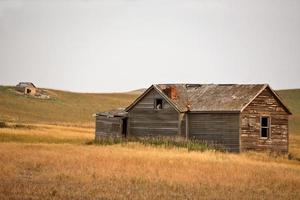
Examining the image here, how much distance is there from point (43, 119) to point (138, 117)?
160 feet

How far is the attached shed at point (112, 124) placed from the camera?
43000mm

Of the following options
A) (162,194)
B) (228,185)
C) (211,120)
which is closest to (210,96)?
(211,120)

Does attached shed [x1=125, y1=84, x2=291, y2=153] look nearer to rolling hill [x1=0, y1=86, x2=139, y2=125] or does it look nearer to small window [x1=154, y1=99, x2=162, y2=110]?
small window [x1=154, y1=99, x2=162, y2=110]

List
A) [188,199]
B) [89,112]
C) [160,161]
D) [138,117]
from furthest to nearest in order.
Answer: [89,112]
[138,117]
[160,161]
[188,199]

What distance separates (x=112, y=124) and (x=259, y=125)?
37.1 ft

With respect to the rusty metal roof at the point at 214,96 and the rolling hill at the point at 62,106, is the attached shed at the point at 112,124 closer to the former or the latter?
the rusty metal roof at the point at 214,96

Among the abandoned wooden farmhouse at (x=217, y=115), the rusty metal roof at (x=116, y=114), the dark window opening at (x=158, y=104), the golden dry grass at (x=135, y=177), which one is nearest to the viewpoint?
the golden dry grass at (x=135, y=177)

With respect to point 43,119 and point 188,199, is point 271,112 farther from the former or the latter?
point 43,119

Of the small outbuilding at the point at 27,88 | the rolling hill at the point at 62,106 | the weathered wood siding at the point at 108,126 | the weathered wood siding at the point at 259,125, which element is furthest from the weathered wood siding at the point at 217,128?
the small outbuilding at the point at 27,88

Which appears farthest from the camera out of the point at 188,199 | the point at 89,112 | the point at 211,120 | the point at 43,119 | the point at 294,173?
the point at 89,112

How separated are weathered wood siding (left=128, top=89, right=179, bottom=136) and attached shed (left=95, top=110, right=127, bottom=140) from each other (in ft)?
4.55

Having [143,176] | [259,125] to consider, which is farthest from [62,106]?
[143,176]

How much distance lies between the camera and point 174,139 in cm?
3834

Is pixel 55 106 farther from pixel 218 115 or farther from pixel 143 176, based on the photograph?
pixel 143 176
